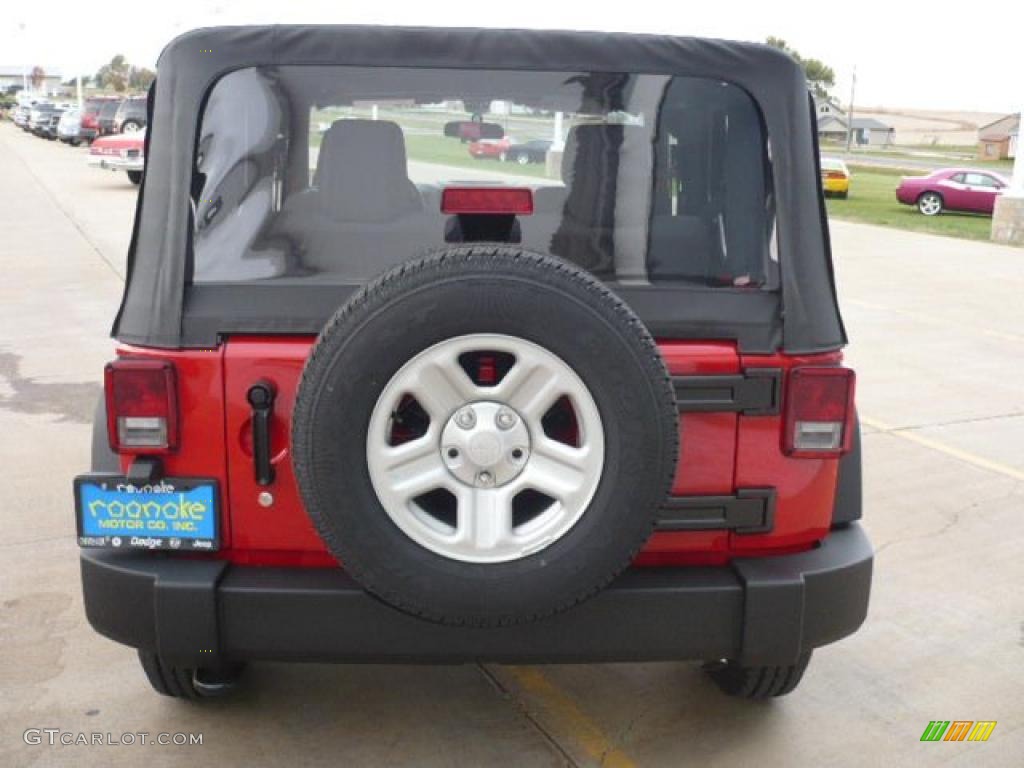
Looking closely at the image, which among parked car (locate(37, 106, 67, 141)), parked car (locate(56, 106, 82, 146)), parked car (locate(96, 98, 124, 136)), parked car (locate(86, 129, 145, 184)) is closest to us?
parked car (locate(86, 129, 145, 184))

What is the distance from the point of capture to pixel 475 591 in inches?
98.2

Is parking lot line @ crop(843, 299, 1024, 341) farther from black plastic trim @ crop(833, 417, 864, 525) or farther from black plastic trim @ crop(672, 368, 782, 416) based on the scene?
black plastic trim @ crop(672, 368, 782, 416)

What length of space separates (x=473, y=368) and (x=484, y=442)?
20 cm

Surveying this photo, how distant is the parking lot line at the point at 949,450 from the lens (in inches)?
237

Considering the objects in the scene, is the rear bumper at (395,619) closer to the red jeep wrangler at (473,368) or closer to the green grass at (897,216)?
the red jeep wrangler at (473,368)

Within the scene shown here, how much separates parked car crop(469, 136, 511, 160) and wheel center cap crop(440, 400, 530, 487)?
92 cm

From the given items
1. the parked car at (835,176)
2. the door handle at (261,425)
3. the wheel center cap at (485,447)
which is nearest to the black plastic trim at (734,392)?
the wheel center cap at (485,447)

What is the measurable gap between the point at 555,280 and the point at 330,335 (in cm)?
50

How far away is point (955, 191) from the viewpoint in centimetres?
2481

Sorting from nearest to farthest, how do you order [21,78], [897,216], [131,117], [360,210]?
[360,210], [897,216], [131,117], [21,78]

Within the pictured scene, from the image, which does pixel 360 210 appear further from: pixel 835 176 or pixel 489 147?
pixel 835 176

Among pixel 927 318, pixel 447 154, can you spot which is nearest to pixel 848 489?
pixel 447 154

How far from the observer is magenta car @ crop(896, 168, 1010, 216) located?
24828mm

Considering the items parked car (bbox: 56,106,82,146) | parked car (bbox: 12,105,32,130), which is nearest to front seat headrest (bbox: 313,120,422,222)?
parked car (bbox: 56,106,82,146)
